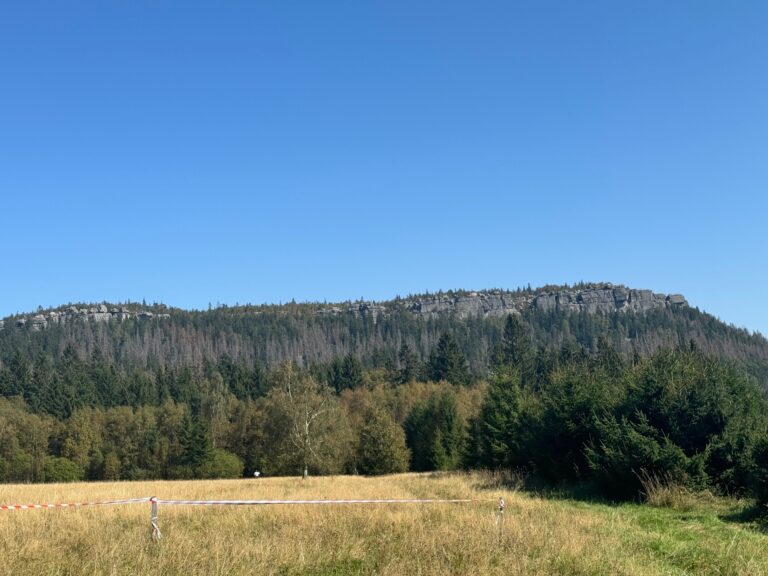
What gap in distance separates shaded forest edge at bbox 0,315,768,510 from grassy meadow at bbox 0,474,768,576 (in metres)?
4.49

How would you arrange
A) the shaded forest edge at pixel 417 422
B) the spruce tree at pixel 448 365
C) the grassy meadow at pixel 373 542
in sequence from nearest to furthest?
the grassy meadow at pixel 373 542, the shaded forest edge at pixel 417 422, the spruce tree at pixel 448 365

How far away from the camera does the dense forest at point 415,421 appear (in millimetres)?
21234

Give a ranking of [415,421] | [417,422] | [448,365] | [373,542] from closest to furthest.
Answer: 1. [373,542]
2. [417,422]
3. [415,421]
4. [448,365]

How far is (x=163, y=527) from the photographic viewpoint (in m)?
12.8

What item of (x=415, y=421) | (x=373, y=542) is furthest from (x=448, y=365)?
(x=373, y=542)

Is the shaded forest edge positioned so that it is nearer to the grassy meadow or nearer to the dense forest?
the dense forest

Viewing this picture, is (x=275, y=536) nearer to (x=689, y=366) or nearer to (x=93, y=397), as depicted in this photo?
(x=689, y=366)

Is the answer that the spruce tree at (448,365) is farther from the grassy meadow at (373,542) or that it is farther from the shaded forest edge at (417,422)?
the grassy meadow at (373,542)

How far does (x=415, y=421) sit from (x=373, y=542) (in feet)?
189

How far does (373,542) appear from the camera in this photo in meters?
10.6

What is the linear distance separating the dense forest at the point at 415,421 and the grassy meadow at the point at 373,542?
4397 mm

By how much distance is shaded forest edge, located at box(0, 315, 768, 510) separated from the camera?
2119 centimetres

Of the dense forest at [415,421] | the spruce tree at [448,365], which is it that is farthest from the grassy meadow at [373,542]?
the spruce tree at [448,365]

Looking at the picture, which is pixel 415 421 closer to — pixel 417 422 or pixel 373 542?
pixel 417 422
